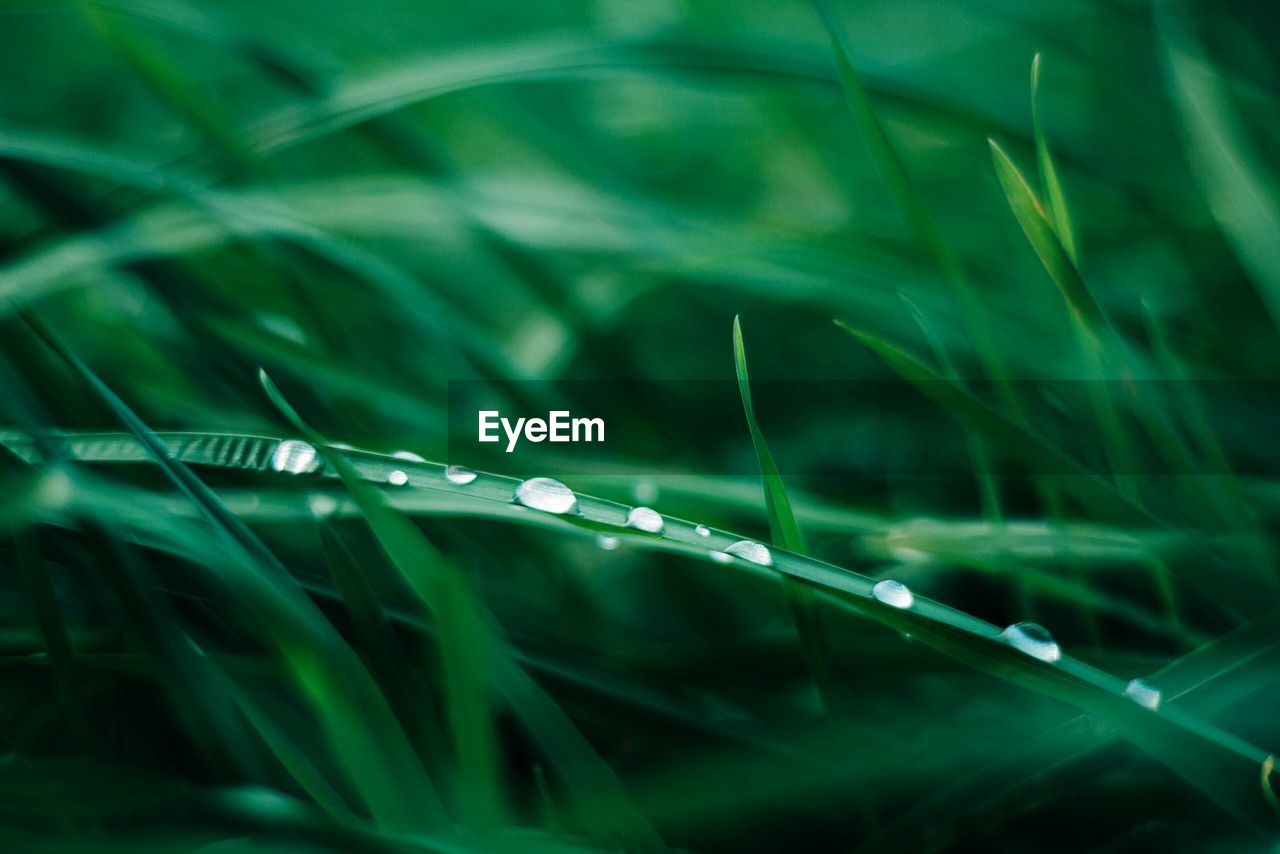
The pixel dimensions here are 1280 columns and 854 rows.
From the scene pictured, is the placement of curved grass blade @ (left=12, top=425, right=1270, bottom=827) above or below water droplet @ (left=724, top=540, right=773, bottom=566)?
below

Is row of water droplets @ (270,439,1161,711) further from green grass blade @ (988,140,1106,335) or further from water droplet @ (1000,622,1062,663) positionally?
green grass blade @ (988,140,1106,335)

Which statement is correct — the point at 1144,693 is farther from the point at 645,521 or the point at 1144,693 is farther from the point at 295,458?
the point at 295,458

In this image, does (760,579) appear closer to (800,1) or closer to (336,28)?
(800,1)

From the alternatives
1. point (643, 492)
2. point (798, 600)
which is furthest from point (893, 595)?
point (643, 492)

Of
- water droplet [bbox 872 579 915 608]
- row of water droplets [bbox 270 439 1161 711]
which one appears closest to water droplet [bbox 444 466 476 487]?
row of water droplets [bbox 270 439 1161 711]

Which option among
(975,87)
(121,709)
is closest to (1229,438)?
(975,87)

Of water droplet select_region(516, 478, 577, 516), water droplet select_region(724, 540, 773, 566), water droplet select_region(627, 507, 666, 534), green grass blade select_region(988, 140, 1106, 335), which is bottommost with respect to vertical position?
water droplet select_region(724, 540, 773, 566)

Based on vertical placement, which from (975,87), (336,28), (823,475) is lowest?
(823,475)
